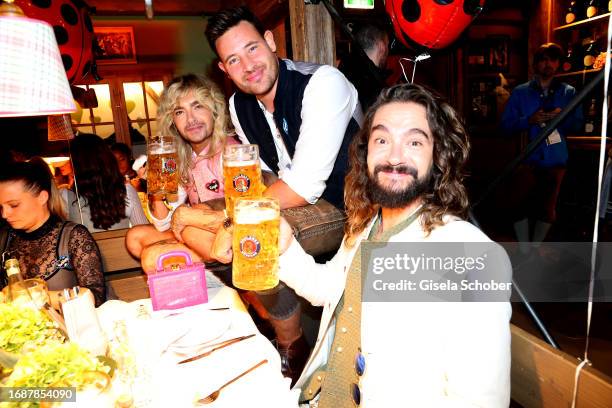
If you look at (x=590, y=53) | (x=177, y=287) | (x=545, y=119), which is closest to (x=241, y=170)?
(x=177, y=287)

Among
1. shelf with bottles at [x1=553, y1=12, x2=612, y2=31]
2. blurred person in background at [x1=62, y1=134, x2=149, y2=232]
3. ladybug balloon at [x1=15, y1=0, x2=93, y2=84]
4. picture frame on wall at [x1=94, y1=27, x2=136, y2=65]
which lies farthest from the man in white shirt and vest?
picture frame on wall at [x1=94, y1=27, x2=136, y2=65]

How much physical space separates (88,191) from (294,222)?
6.43 feet

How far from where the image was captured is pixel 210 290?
167cm

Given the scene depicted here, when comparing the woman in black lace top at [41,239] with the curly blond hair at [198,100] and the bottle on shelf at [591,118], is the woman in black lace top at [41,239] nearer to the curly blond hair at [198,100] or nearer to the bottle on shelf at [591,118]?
the curly blond hair at [198,100]

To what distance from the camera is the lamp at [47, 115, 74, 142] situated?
266 cm

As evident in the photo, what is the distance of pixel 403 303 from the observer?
1.18 metres

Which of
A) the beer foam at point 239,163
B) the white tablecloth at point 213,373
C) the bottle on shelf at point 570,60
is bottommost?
the white tablecloth at point 213,373

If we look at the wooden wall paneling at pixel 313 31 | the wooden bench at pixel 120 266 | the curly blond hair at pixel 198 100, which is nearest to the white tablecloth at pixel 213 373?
the curly blond hair at pixel 198 100

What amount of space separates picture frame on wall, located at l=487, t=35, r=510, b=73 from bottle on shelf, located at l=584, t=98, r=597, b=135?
69.0 inches

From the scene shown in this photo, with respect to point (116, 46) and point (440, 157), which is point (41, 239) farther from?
point (116, 46)

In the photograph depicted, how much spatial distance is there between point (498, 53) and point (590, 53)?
5.33 feet

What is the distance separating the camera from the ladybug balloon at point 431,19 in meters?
1.95

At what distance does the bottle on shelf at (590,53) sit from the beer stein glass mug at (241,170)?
16.0ft

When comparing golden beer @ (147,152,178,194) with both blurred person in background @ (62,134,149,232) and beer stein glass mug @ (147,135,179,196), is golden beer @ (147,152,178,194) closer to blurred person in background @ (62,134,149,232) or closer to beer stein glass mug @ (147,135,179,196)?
beer stein glass mug @ (147,135,179,196)
